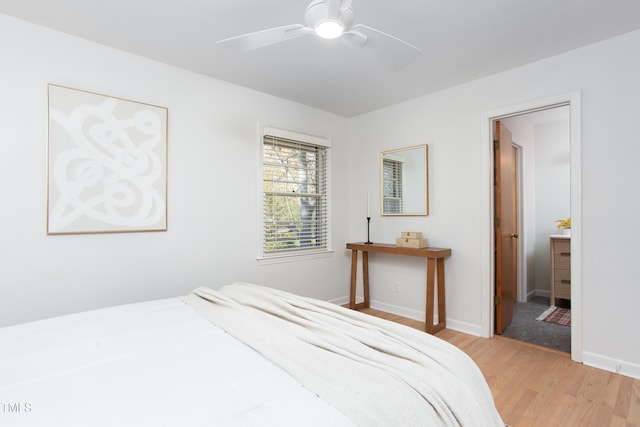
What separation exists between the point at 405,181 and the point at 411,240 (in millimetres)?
717

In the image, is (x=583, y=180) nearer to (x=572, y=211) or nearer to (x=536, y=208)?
(x=572, y=211)

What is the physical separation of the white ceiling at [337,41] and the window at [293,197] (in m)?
0.79

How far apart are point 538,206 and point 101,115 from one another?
5.26m

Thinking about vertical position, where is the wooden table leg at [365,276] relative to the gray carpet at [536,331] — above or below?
above

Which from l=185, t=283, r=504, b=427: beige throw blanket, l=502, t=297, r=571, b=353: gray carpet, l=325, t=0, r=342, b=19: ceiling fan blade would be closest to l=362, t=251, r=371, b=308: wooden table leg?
l=502, t=297, r=571, b=353: gray carpet

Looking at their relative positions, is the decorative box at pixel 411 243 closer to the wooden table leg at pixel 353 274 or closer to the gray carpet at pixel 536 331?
the wooden table leg at pixel 353 274

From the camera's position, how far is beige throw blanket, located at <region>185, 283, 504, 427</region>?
36.5 inches

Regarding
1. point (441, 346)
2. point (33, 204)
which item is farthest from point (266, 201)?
point (441, 346)

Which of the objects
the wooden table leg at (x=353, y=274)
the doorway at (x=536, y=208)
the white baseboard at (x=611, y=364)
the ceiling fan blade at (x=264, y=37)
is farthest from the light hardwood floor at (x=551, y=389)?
the ceiling fan blade at (x=264, y=37)

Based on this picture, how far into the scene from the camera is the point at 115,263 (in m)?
2.41

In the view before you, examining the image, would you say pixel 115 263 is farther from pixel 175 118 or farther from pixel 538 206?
pixel 538 206

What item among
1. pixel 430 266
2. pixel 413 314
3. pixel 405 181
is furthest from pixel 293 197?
pixel 413 314

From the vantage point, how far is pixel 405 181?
3617mm

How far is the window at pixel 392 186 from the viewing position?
3676mm
